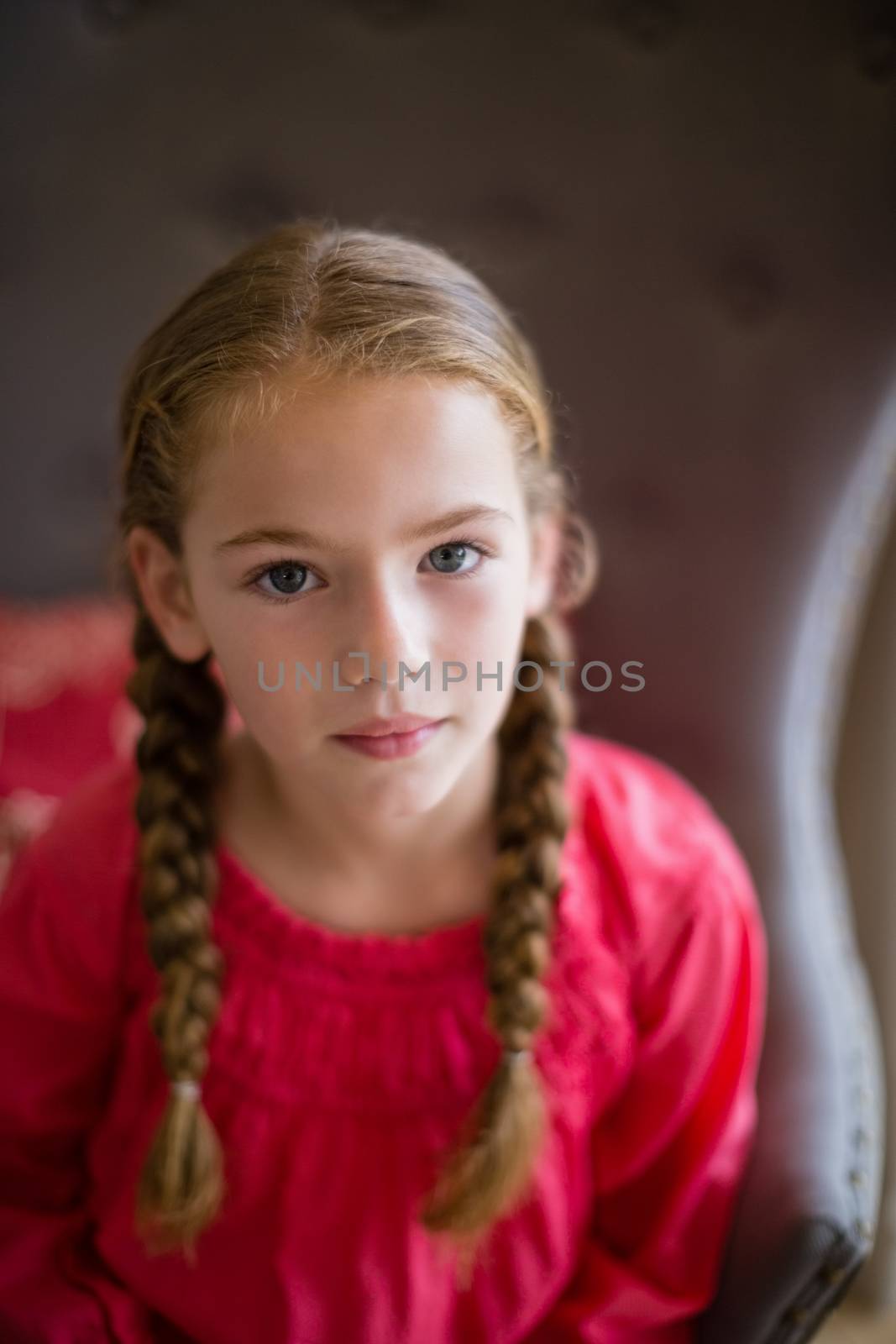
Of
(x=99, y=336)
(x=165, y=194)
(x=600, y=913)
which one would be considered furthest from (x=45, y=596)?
(x=600, y=913)

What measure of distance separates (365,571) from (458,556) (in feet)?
0.22

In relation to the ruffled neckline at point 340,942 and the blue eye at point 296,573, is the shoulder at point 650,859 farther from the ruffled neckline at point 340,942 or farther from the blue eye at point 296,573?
the blue eye at point 296,573

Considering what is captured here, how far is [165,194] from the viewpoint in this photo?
1.12 metres

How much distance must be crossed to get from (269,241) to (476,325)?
0.16 m

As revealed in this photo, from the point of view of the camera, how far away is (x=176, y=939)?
740 mm

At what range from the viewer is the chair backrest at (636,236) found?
1.02 m

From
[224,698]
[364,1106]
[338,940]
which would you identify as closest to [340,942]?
[338,940]

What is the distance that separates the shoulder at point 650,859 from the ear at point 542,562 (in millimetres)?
126

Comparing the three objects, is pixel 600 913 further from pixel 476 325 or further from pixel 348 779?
pixel 476 325

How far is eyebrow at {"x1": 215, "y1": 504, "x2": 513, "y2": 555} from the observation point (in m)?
0.63

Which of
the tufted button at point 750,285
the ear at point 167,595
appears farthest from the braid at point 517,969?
the tufted button at point 750,285

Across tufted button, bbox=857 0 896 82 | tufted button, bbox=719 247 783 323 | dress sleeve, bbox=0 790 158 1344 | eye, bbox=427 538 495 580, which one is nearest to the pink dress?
dress sleeve, bbox=0 790 158 1344

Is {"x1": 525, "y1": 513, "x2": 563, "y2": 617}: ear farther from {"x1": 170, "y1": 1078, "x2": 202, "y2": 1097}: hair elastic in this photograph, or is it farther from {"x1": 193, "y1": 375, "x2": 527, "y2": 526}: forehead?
{"x1": 170, "y1": 1078, "x2": 202, "y2": 1097}: hair elastic

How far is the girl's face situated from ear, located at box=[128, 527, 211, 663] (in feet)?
0.03
